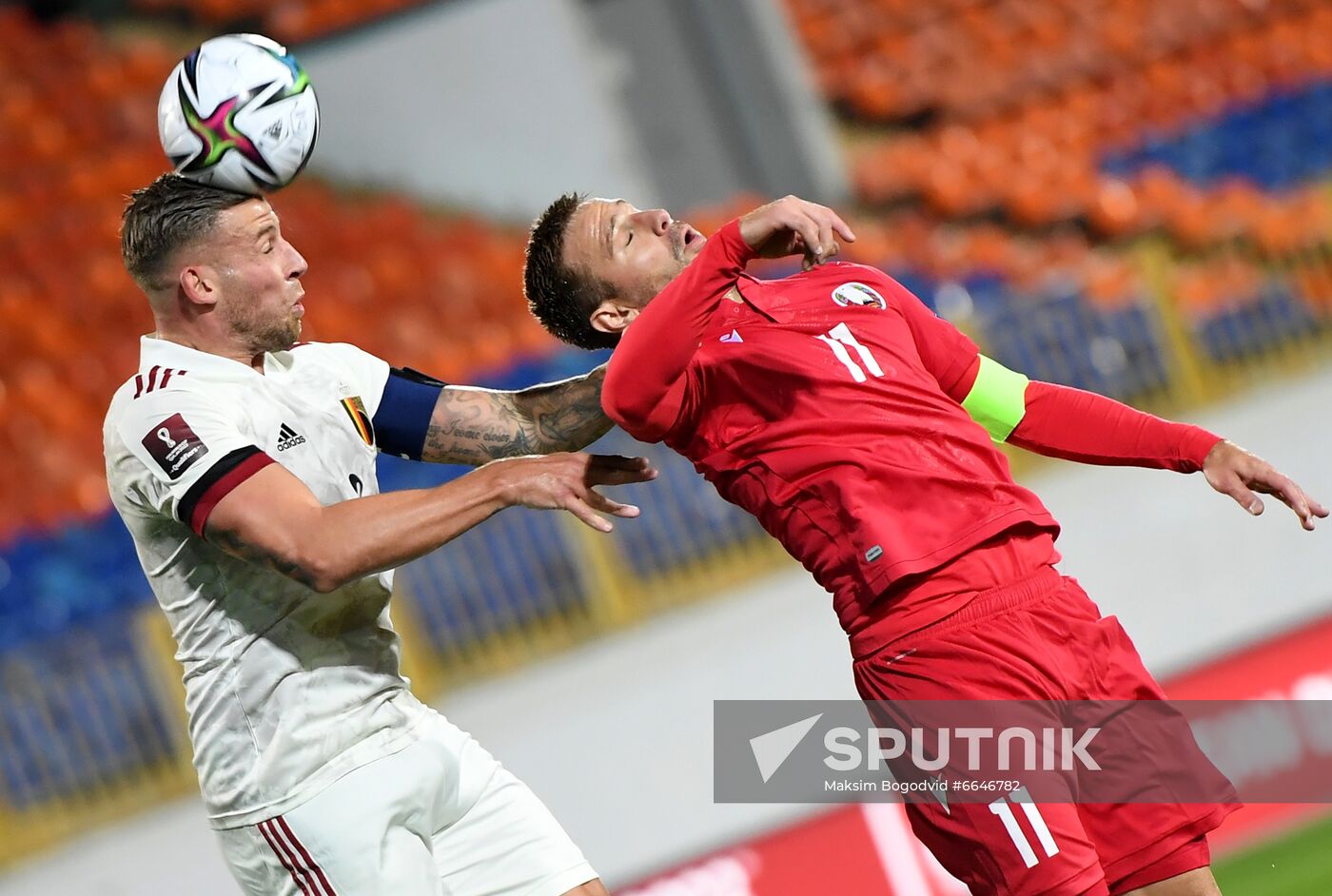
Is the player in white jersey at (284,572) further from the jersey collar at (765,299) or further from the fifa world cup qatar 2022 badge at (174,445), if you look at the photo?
the jersey collar at (765,299)

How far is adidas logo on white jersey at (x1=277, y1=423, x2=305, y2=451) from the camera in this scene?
301 cm

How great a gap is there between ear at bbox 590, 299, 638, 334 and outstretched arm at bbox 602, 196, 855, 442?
12.6 inches

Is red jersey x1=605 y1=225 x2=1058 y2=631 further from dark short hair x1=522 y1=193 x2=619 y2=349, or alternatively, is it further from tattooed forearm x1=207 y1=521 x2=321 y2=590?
tattooed forearm x1=207 y1=521 x2=321 y2=590

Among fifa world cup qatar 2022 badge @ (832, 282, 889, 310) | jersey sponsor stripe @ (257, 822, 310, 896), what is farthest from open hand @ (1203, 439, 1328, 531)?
jersey sponsor stripe @ (257, 822, 310, 896)

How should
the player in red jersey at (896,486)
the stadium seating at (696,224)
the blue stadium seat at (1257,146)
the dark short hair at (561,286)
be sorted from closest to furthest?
the player in red jersey at (896,486)
the dark short hair at (561,286)
the stadium seating at (696,224)
the blue stadium seat at (1257,146)

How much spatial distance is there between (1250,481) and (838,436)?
0.84 meters

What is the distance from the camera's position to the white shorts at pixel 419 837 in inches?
116

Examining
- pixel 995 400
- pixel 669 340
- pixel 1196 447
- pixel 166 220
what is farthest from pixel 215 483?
pixel 1196 447

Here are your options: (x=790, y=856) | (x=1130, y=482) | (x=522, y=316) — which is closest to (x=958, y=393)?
(x=790, y=856)

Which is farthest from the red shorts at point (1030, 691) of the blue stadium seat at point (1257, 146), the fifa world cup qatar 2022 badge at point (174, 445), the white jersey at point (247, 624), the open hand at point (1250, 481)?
the blue stadium seat at point (1257, 146)

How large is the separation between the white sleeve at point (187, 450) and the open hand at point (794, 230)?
3.20 feet

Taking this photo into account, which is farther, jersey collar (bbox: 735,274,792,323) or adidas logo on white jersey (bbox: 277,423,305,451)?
jersey collar (bbox: 735,274,792,323)

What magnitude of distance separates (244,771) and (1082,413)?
1880 millimetres

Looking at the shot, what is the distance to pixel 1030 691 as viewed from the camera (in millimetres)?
2908
